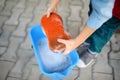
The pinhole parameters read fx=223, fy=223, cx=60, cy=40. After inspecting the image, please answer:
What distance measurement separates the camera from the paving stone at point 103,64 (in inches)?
67.5

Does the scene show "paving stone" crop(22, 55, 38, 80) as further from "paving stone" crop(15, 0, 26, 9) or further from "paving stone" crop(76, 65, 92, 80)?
"paving stone" crop(15, 0, 26, 9)

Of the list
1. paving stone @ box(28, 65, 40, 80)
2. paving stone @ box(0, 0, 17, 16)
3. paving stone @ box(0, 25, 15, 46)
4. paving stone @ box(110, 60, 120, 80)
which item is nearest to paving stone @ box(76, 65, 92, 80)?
paving stone @ box(110, 60, 120, 80)

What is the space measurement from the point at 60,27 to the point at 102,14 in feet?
1.03

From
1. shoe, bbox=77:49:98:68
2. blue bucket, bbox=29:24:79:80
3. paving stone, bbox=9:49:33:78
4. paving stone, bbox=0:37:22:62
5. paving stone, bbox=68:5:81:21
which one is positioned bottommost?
shoe, bbox=77:49:98:68

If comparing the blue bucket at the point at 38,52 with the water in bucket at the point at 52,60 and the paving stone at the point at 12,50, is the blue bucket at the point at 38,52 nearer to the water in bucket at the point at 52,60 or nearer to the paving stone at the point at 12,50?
the water in bucket at the point at 52,60

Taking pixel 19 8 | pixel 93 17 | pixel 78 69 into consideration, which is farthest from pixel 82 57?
pixel 19 8

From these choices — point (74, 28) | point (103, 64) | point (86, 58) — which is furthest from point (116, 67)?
point (74, 28)

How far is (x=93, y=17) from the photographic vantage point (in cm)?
124

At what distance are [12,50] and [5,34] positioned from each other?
0.21m

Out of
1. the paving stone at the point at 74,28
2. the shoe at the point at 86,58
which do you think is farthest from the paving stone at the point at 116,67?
the paving stone at the point at 74,28

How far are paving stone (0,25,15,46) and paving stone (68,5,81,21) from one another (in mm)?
569

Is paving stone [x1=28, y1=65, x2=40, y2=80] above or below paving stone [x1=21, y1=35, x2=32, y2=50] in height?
below

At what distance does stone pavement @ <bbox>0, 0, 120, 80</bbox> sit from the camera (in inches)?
66.3

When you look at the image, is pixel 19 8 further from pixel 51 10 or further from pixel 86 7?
pixel 51 10
